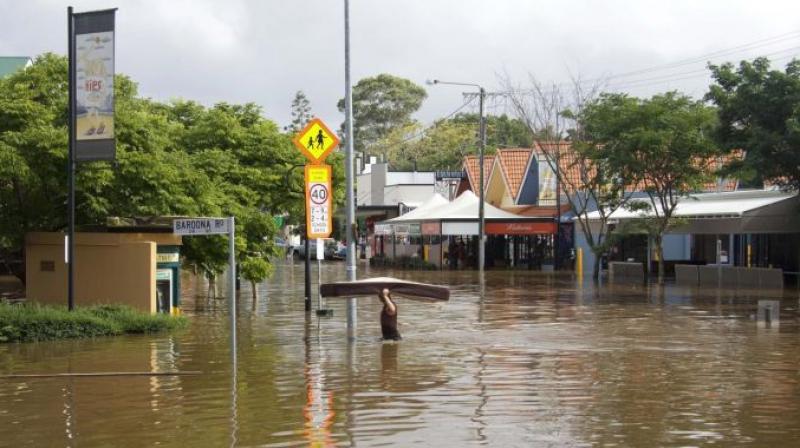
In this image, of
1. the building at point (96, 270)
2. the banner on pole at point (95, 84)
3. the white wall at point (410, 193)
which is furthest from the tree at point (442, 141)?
the banner on pole at point (95, 84)

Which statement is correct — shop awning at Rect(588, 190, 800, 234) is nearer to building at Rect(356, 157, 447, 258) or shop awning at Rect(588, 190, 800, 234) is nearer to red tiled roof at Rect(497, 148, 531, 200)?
red tiled roof at Rect(497, 148, 531, 200)

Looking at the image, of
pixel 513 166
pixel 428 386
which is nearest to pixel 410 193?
pixel 513 166

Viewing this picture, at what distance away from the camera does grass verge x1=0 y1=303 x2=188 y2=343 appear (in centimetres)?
2073

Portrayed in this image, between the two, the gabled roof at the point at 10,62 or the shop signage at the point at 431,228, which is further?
the shop signage at the point at 431,228

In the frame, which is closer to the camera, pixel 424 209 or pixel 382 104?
pixel 424 209

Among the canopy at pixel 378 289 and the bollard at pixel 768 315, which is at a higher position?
the canopy at pixel 378 289

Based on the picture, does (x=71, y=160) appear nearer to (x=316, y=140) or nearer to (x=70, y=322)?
(x=70, y=322)

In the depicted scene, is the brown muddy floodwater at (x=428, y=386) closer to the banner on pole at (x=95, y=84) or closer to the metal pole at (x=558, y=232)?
the banner on pole at (x=95, y=84)

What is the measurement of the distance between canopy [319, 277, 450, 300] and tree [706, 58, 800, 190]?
19.7m

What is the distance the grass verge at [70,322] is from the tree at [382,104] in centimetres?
10341

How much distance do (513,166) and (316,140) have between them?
44.6 metres

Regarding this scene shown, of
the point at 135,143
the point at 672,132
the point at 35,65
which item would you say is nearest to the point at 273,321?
the point at 135,143

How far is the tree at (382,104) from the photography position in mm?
126125

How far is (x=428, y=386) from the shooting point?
1488 cm
